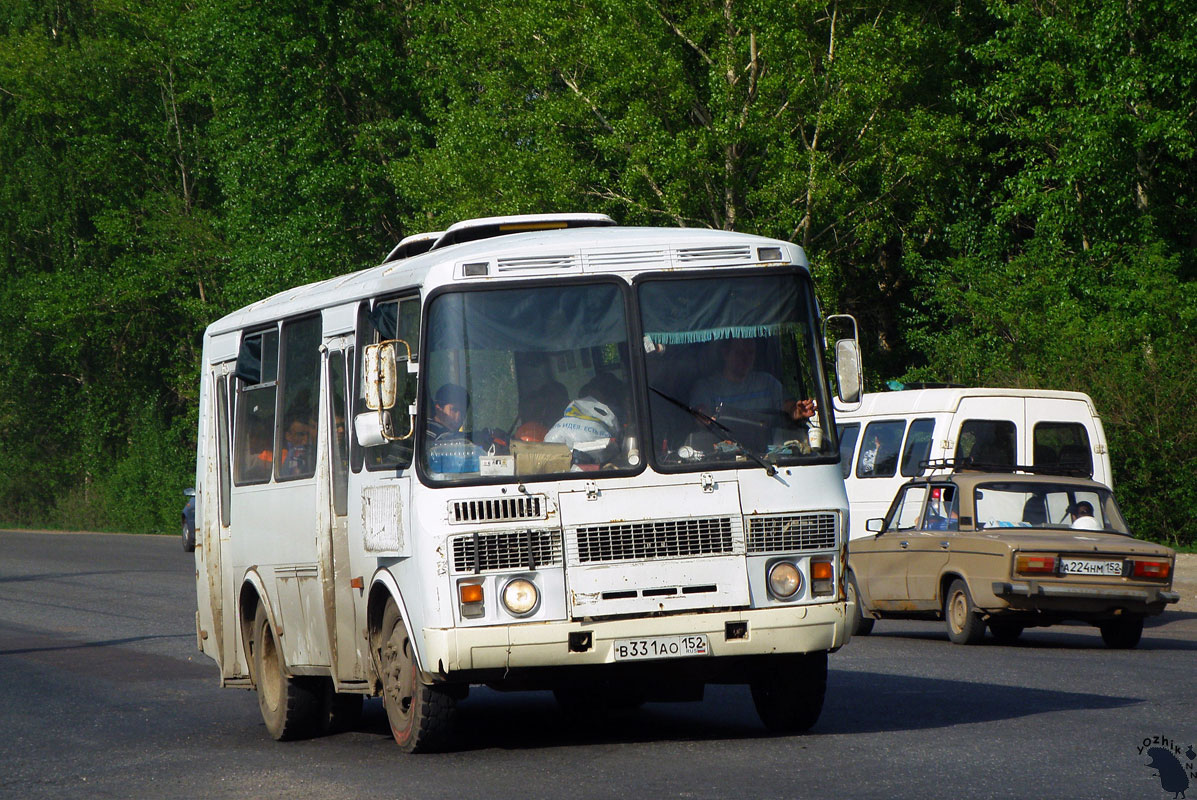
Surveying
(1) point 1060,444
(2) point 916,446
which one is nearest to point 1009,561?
(1) point 1060,444

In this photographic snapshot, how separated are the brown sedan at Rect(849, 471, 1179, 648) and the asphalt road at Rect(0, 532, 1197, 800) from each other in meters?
0.38

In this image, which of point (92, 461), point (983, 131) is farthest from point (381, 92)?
point (92, 461)

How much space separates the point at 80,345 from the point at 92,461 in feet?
17.7

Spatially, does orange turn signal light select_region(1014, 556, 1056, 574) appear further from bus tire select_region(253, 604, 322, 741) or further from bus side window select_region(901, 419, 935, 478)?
bus tire select_region(253, 604, 322, 741)

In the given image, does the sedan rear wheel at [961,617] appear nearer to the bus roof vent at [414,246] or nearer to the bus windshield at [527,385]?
the bus roof vent at [414,246]

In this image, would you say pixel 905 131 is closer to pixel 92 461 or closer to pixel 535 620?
pixel 535 620

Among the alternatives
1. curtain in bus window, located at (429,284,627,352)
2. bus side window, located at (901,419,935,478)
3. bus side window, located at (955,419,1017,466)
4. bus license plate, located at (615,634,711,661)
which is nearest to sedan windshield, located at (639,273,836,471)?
curtain in bus window, located at (429,284,627,352)

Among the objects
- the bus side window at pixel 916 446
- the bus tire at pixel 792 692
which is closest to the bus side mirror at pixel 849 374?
the bus tire at pixel 792 692

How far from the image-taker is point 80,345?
194ft

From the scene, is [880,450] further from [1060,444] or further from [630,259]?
[630,259]

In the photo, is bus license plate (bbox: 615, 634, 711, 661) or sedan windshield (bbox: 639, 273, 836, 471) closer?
bus license plate (bbox: 615, 634, 711, 661)

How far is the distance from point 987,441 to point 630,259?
1232 centimetres

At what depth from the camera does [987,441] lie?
20891 mm

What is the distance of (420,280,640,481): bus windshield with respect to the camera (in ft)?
29.7
